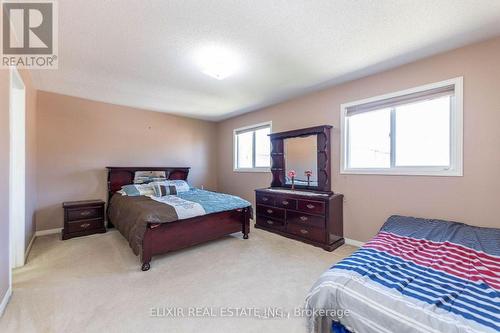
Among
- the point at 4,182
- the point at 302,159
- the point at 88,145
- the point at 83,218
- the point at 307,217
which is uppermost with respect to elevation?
the point at 88,145

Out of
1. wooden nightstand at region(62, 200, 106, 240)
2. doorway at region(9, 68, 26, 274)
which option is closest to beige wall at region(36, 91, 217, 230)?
wooden nightstand at region(62, 200, 106, 240)

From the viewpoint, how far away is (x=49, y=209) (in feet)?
12.6

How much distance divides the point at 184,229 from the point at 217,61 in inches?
87.1

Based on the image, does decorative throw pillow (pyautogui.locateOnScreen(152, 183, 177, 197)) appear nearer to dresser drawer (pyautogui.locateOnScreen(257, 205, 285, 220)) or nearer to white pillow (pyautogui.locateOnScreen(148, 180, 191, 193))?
white pillow (pyautogui.locateOnScreen(148, 180, 191, 193))

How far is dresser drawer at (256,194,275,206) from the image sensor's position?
156 inches

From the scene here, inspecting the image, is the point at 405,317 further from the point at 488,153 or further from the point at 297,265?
the point at 488,153

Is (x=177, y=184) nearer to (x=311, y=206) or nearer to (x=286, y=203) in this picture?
(x=286, y=203)

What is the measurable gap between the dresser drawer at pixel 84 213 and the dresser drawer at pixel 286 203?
10.4 feet

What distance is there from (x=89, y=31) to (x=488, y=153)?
4179mm

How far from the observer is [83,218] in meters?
3.75

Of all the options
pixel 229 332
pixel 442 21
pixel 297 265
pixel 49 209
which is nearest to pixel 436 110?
pixel 442 21

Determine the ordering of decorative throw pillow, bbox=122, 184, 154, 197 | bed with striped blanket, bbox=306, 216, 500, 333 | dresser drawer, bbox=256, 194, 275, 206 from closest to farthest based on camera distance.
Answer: bed with striped blanket, bbox=306, 216, 500, 333, dresser drawer, bbox=256, 194, 275, 206, decorative throw pillow, bbox=122, 184, 154, 197

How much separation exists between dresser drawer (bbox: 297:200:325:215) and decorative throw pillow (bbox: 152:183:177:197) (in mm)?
2431

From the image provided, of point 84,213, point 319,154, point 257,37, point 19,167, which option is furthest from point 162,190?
point 257,37
